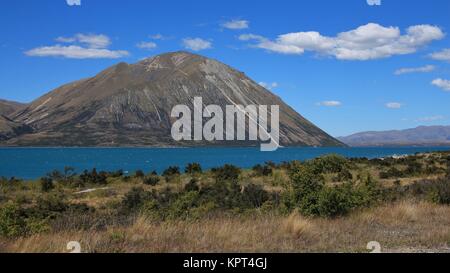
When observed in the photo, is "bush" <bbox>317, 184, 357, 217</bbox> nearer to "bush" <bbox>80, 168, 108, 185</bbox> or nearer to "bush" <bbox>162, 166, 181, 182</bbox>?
"bush" <bbox>162, 166, 181, 182</bbox>

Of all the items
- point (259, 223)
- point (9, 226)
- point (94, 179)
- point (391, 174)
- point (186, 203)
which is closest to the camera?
point (259, 223)

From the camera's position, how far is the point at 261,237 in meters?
9.47

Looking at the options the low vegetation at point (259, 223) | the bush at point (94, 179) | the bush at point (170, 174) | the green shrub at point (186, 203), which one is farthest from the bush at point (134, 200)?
the bush at point (94, 179)

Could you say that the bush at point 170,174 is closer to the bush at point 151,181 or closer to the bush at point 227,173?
the bush at point 151,181

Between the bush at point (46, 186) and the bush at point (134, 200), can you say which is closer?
the bush at point (134, 200)

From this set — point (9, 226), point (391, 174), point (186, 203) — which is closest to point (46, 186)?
point (186, 203)

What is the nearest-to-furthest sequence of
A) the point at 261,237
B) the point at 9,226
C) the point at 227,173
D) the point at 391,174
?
the point at 261,237 < the point at 9,226 < the point at 391,174 < the point at 227,173

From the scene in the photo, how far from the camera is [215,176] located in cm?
3472

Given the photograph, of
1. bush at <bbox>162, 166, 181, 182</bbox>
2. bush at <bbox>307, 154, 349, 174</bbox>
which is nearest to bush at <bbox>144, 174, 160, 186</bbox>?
bush at <bbox>162, 166, 181, 182</bbox>

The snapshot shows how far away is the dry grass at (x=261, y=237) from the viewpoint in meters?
8.47

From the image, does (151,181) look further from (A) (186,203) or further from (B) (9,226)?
(B) (9,226)

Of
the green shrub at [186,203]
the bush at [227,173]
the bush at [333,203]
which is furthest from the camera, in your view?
the bush at [227,173]
